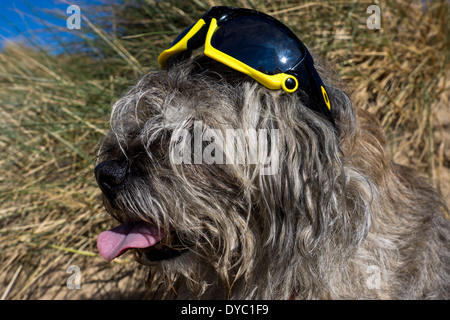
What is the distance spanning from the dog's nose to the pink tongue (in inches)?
9.4

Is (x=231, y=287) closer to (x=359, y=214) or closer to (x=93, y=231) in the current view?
(x=359, y=214)

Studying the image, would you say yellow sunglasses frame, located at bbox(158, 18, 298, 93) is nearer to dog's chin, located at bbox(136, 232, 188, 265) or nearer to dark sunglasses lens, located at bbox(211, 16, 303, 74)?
dark sunglasses lens, located at bbox(211, 16, 303, 74)

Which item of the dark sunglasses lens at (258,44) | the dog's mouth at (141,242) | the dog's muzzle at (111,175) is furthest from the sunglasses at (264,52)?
the dog's mouth at (141,242)

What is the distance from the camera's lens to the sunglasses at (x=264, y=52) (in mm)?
1771

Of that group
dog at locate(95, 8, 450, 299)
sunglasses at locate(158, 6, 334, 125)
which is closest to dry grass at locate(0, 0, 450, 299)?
dog at locate(95, 8, 450, 299)

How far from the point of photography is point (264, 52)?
180 cm

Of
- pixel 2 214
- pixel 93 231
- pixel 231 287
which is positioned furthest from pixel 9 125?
pixel 231 287

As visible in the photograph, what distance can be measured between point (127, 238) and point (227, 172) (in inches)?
22.6

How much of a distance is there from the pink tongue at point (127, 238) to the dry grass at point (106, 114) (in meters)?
1.20

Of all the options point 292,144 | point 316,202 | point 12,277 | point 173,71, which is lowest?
point 12,277

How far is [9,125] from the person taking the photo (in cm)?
427

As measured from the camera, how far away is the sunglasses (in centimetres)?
177

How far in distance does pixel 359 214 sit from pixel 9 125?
367 cm

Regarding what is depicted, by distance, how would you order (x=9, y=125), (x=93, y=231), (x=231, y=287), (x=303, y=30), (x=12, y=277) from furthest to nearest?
(x=9, y=125) < (x=303, y=30) < (x=93, y=231) < (x=12, y=277) < (x=231, y=287)
